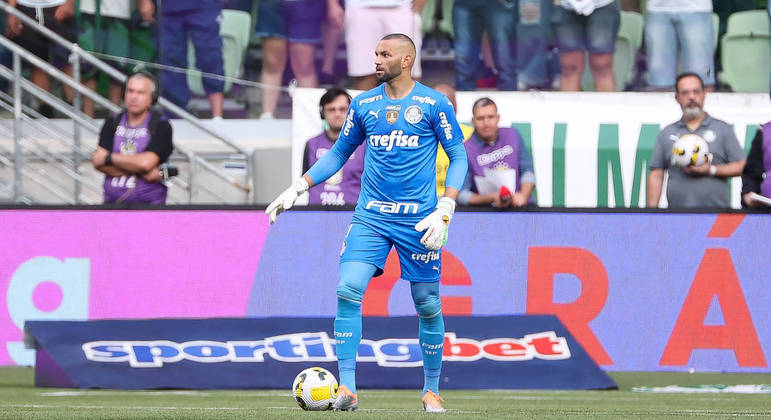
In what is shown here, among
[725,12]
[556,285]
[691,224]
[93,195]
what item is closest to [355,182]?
[556,285]

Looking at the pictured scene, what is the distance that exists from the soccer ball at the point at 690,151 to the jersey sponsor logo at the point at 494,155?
1.41 m

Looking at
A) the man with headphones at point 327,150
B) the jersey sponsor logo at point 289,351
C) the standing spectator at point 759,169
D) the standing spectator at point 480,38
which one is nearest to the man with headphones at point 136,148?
the man with headphones at point 327,150

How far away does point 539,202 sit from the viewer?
44.0 feet

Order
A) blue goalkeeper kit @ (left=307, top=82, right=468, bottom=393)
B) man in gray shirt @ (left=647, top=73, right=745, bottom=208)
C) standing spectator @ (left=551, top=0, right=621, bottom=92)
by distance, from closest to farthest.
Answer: blue goalkeeper kit @ (left=307, top=82, right=468, bottom=393), man in gray shirt @ (left=647, top=73, right=745, bottom=208), standing spectator @ (left=551, top=0, right=621, bottom=92)

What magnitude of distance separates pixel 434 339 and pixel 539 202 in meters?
5.95

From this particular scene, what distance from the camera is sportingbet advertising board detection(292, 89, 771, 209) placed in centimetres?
1335

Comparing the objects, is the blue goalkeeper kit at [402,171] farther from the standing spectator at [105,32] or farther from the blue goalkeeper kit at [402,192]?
the standing spectator at [105,32]

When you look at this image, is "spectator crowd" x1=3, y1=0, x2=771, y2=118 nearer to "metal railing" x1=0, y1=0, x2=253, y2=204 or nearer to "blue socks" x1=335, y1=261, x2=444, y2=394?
"metal railing" x1=0, y1=0, x2=253, y2=204

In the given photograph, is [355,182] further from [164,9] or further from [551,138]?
[164,9]

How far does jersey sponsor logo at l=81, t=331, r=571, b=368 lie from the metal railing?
3.53 meters

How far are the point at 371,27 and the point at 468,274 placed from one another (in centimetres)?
386

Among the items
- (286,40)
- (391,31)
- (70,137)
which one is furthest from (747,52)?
(70,137)

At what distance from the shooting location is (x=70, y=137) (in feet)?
45.8

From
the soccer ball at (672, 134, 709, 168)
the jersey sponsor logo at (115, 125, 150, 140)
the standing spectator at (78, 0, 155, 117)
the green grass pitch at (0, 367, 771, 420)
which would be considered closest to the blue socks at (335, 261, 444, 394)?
the green grass pitch at (0, 367, 771, 420)
